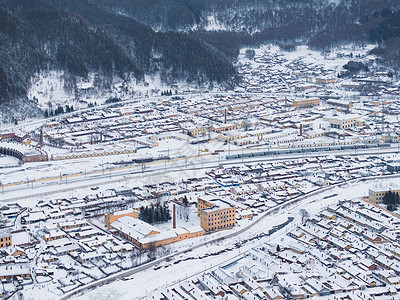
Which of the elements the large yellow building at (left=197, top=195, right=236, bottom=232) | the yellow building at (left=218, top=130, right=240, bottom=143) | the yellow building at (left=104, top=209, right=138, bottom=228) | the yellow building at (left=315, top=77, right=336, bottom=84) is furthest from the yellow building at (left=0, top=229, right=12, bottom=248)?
the yellow building at (left=315, top=77, right=336, bottom=84)

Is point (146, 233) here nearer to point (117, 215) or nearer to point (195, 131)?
point (117, 215)

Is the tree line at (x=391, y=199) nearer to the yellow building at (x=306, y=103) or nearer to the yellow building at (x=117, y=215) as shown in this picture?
the yellow building at (x=117, y=215)

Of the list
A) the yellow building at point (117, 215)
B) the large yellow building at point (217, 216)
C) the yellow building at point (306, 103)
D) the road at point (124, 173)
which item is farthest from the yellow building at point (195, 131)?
the yellow building at point (117, 215)

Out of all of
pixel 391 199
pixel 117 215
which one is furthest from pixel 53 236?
pixel 391 199

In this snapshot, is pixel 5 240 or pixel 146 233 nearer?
pixel 5 240

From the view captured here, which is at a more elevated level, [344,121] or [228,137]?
[344,121]

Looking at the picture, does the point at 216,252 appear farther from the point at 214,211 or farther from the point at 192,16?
the point at 192,16
